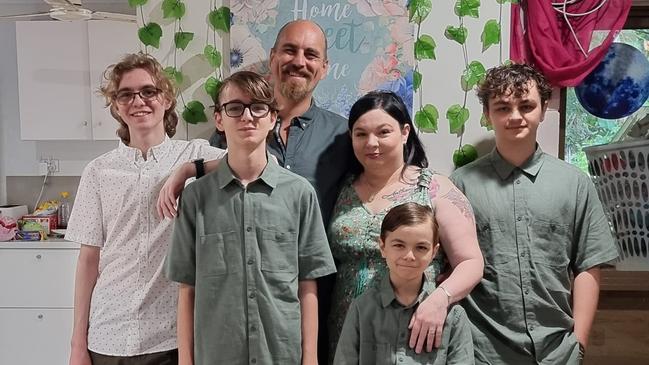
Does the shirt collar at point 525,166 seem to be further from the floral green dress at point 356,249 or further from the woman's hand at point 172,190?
the woman's hand at point 172,190

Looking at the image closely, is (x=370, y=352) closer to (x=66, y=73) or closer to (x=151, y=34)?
(x=151, y=34)

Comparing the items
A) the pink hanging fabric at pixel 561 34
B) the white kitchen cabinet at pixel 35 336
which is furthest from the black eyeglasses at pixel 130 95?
the white kitchen cabinet at pixel 35 336

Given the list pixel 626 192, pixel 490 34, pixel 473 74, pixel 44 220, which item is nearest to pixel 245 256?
pixel 473 74

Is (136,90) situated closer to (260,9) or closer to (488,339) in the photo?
(260,9)

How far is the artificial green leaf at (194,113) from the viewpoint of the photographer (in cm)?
216

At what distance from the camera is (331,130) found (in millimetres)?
1934

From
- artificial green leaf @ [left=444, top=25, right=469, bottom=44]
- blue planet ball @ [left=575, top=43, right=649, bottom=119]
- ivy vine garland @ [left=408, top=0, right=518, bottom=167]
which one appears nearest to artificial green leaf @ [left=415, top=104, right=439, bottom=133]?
ivy vine garland @ [left=408, top=0, right=518, bottom=167]

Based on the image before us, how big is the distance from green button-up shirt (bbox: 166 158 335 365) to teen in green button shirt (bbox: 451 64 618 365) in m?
0.57

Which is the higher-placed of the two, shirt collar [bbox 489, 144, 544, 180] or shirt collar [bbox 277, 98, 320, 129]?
shirt collar [bbox 277, 98, 320, 129]

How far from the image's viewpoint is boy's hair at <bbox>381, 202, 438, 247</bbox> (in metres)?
1.48

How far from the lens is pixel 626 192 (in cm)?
233

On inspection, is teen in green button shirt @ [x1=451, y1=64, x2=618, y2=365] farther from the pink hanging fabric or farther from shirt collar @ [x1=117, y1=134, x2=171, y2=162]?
shirt collar @ [x1=117, y1=134, x2=171, y2=162]

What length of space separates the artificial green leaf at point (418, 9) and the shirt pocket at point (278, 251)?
1.06 metres

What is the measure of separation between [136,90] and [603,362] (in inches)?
90.8
